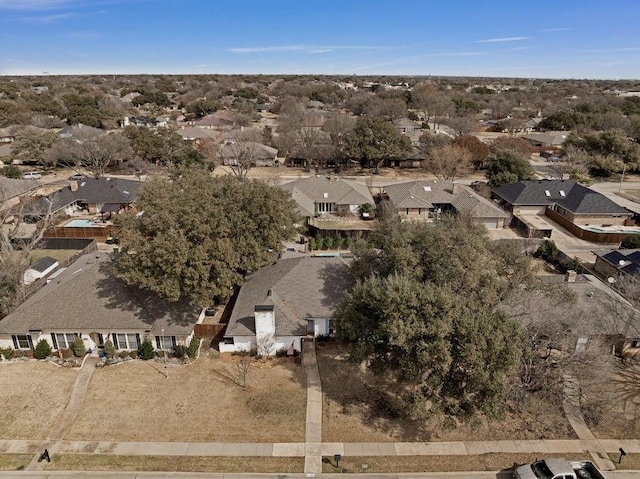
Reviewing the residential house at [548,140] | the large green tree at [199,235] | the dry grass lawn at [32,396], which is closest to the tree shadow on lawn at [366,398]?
the large green tree at [199,235]

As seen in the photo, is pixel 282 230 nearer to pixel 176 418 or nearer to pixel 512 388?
pixel 176 418

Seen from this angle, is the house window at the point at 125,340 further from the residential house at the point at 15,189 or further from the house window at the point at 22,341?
the residential house at the point at 15,189

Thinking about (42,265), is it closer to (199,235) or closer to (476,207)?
(199,235)

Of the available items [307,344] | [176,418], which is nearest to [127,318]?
[176,418]

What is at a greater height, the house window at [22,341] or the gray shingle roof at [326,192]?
the gray shingle roof at [326,192]

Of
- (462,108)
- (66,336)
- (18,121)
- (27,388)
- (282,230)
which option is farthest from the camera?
(462,108)


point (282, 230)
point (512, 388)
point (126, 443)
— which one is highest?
point (282, 230)
